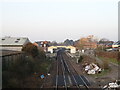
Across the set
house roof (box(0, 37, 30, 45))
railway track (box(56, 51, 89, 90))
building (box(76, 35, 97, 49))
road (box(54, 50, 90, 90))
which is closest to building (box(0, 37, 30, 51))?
house roof (box(0, 37, 30, 45))

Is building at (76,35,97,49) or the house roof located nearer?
the house roof

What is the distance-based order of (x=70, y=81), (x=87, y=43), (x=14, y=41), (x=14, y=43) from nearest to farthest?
(x=70, y=81) < (x=14, y=43) < (x=14, y=41) < (x=87, y=43)

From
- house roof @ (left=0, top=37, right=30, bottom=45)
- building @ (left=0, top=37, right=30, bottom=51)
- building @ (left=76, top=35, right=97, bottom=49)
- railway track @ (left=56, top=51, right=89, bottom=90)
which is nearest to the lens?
railway track @ (left=56, top=51, right=89, bottom=90)

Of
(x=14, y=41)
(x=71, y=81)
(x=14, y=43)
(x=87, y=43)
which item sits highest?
(x=14, y=41)

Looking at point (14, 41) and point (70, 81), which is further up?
point (14, 41)

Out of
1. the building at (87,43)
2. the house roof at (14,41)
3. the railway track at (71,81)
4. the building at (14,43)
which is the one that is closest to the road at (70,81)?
the railway track at (71,81)

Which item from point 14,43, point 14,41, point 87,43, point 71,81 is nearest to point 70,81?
point 71,81

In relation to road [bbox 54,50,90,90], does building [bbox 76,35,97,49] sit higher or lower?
higher

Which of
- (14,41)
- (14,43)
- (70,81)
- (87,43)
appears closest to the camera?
(70,81)

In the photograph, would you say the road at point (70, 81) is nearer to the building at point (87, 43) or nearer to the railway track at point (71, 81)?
the railway track at point (71, 81)

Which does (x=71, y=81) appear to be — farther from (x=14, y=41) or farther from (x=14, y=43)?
(x=14, y=41)

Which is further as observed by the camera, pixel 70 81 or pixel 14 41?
pixel 14 41

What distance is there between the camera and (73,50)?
260ft

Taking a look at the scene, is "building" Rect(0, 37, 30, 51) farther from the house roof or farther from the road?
the road
